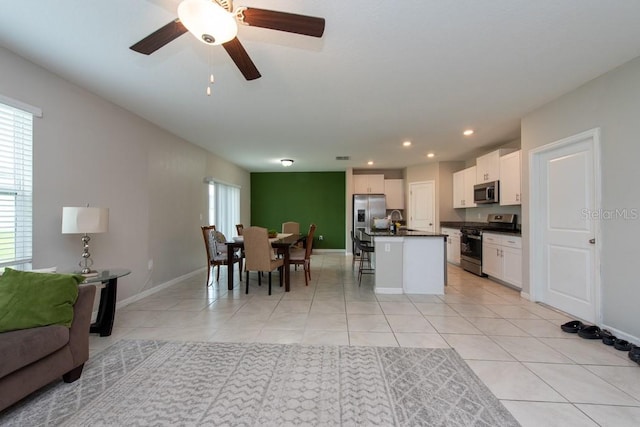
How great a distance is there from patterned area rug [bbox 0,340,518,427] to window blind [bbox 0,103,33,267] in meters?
1.19

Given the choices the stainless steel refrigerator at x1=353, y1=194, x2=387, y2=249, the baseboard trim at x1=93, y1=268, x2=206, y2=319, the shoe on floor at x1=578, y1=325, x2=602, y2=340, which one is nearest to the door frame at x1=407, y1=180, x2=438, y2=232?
the stainless steel refrigerator at x1=353, y1=194, x2=387, y2=249

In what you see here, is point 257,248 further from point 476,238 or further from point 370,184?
point 370,184

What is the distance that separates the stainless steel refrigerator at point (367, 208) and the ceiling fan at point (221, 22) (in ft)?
19.5

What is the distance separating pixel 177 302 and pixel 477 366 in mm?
3467

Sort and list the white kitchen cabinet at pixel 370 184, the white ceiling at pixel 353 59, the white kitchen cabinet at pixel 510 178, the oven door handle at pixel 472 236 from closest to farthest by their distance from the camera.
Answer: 1. the white ceiling at pixel 353 59
2. the white kitchen cabinet at pixel 510 178
3. the oven door handle at pixel 472 236
4. the white kitchen cabinet at pixel 370 184

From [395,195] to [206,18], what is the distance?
22.4ft

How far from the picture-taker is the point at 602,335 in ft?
8.09

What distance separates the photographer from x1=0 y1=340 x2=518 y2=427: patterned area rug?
1516 mm

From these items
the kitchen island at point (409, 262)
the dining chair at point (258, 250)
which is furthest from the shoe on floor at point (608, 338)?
the dining chair at point (258, 250)

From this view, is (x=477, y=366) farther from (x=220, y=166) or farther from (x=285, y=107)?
(x=220, y=166)

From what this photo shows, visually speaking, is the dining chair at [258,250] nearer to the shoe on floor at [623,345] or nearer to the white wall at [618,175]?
the shoe on floor at [623,345]

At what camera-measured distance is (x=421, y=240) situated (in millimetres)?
3988

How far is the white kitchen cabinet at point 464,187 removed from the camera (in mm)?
5555

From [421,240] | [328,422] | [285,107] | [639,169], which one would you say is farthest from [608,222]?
[285,107]
